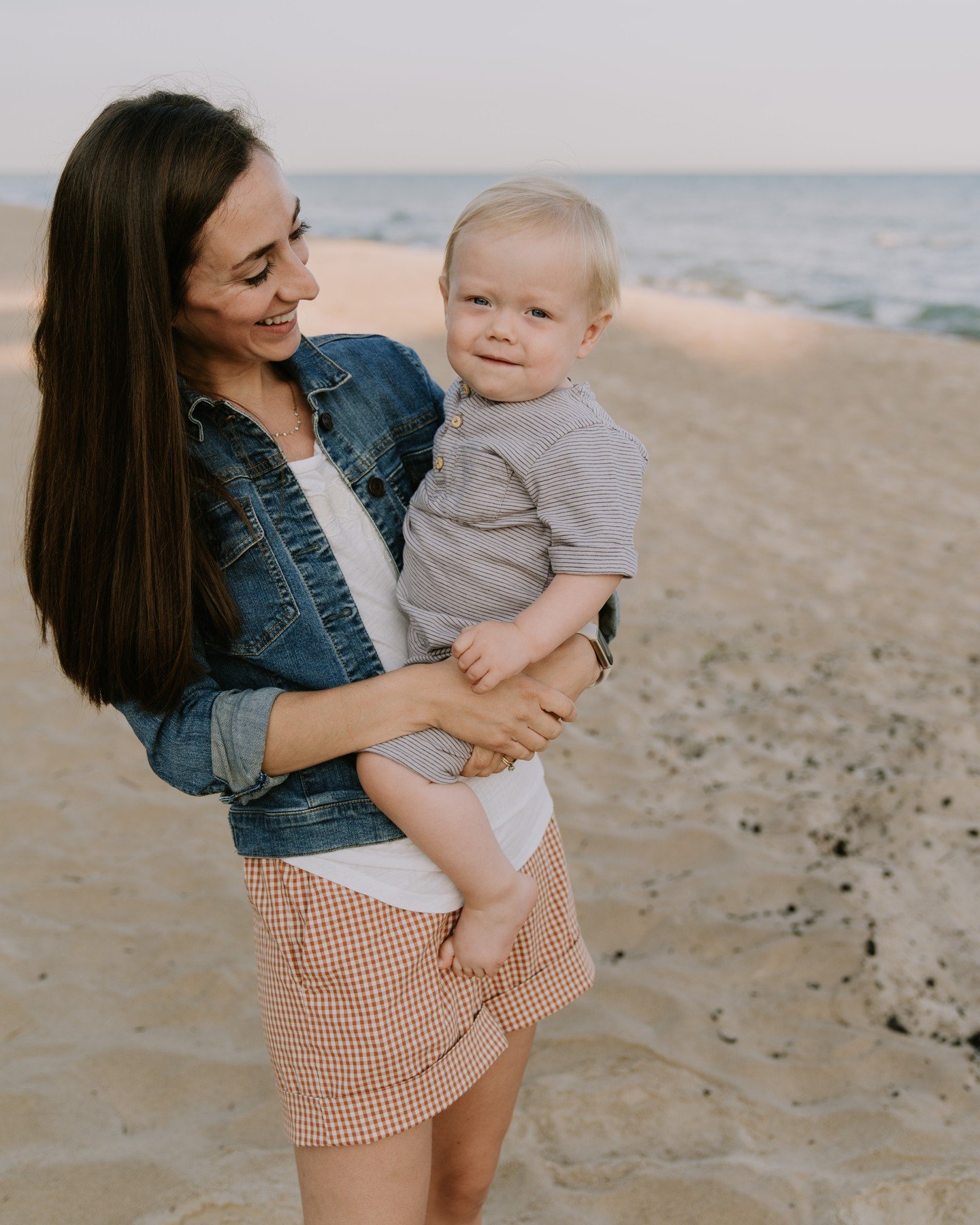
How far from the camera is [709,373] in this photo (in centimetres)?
1080

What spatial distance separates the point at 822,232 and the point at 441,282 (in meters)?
30.9

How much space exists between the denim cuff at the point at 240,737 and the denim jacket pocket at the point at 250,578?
9 cm

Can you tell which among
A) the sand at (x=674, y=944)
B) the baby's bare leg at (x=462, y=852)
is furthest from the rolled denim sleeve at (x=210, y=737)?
the sand at (x=674, y=944)

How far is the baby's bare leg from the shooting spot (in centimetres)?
144

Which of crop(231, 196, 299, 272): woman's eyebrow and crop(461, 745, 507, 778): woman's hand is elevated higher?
crop(231, 196, 299, 272): woman's eyebrow

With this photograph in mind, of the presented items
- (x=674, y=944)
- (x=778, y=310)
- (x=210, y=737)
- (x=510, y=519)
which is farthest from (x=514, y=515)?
(x=778, y=310)

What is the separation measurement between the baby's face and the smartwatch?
360mm

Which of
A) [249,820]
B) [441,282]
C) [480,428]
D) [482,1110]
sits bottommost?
[482,1110]

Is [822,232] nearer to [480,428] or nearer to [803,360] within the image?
[803,360]

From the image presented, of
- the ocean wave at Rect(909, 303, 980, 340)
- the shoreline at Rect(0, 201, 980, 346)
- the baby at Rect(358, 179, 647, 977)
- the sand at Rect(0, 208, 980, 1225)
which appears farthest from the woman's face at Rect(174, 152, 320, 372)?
the ocean wave at Rect(909, 303, 980, 340)

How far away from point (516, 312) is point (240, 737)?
739 mm

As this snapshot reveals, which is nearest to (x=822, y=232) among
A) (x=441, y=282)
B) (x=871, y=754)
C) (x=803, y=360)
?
(x=803, y=360)

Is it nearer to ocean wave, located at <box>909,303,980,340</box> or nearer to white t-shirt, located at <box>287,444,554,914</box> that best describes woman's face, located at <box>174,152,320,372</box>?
white t-shirt, located at <box>287,444,554,914</box>

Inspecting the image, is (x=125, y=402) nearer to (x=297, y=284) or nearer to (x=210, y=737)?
(x=297, y=284)
